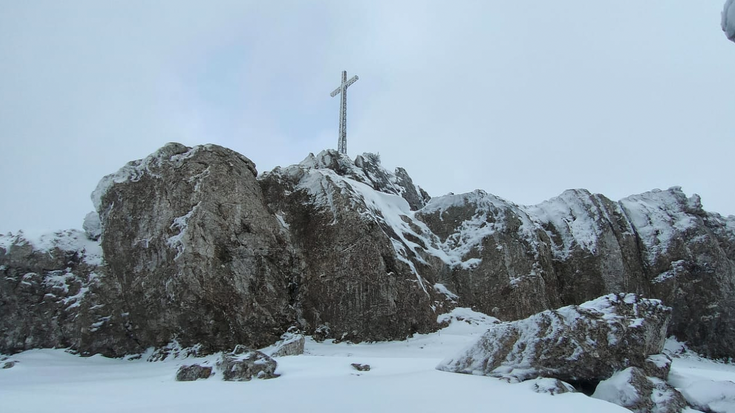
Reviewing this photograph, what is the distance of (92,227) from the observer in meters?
23.5

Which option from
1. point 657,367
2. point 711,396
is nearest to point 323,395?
point 711,396

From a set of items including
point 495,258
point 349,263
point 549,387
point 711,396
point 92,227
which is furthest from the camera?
point 495,258

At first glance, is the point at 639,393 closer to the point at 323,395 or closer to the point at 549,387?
the point at 549,387

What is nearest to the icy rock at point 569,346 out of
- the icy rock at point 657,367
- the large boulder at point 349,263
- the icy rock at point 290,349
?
the icy rock at point 657,367

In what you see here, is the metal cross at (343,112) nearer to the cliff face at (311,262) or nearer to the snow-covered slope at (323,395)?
the cliff face at (311,262)

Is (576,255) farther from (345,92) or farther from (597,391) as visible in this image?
(345,92)

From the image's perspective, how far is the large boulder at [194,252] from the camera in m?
19.2

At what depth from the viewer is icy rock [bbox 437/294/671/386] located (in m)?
9.35

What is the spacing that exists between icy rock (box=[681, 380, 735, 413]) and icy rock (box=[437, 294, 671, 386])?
111 centimetres

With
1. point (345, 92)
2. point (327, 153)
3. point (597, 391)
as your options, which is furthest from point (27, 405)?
point (345, 92)

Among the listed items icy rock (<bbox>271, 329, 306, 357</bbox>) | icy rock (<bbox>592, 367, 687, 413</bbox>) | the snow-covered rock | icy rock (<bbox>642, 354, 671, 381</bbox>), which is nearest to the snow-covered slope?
icy rock (<bbox>592, 367, 687, 413</bbox>)

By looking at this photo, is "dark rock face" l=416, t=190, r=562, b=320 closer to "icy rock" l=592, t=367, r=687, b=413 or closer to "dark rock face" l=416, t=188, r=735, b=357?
"dark rock face" l=416, t=188, r=735, b=357

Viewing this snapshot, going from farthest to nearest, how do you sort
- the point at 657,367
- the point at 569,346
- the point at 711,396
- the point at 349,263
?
the point at 349,263 < the point at 657,367 < the point at 569,346 < the point at 711,396

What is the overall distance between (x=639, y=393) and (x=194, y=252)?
18.2 m
